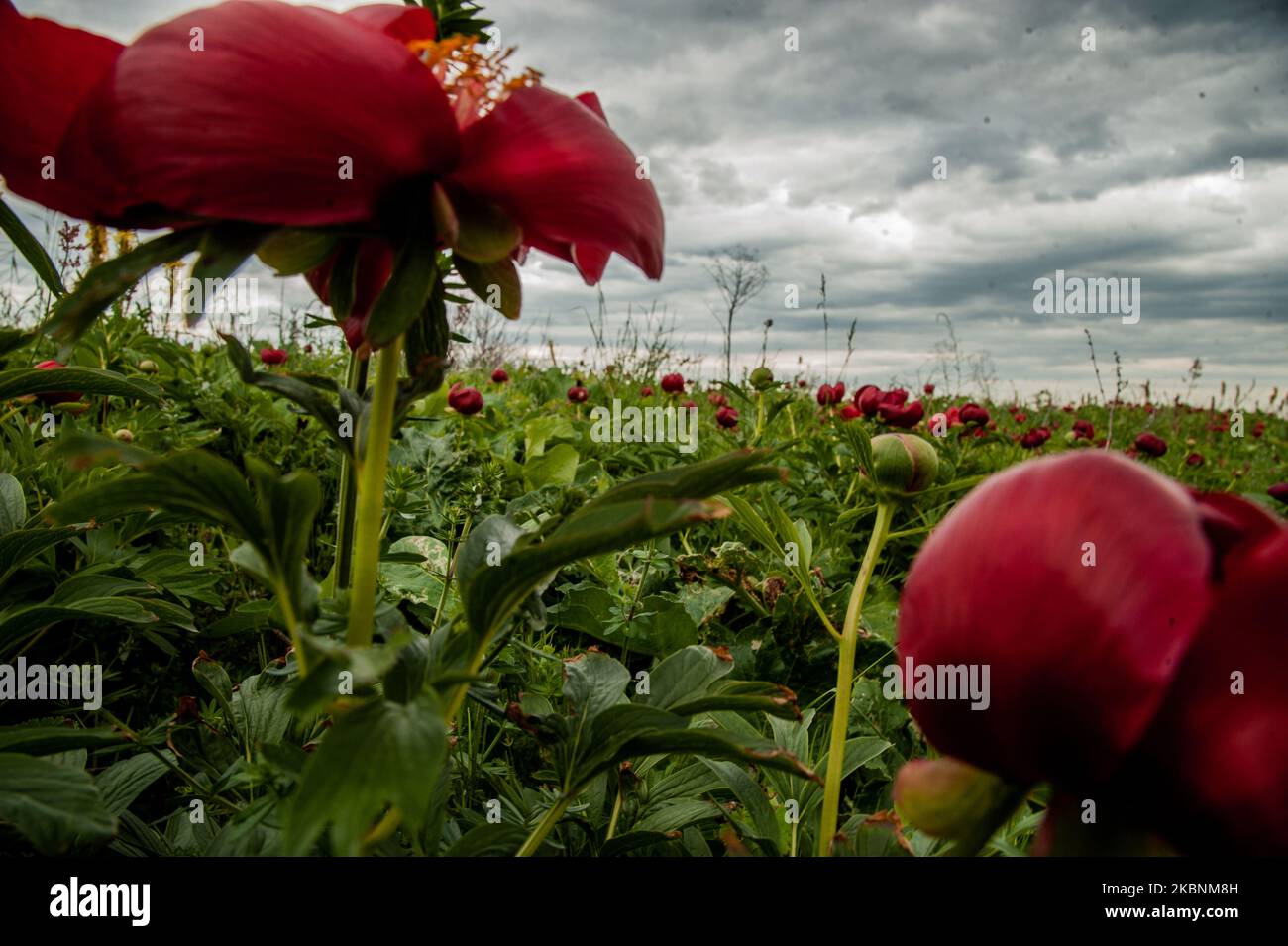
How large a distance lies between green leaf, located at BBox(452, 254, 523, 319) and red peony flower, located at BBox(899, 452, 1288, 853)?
40 cm

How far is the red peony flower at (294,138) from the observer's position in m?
0.45

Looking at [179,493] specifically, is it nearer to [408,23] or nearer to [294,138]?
[294,138]

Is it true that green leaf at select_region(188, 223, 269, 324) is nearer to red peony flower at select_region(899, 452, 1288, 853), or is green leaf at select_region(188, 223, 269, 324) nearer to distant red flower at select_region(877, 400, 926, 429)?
red peony flower at select_region(899, 452, 1288, 853)

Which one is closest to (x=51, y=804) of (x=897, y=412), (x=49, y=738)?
(x=49, y=738)

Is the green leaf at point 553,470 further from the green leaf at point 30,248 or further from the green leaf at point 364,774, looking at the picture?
the green leaf at point 364,774

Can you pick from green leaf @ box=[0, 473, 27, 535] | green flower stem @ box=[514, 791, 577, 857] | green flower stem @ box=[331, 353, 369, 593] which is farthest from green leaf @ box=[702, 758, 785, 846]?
green leaf @ box=[0, 473, 27, 535]

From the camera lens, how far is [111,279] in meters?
0.49

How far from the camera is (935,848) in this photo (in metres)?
0.99

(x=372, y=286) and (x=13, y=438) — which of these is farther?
(x=13, y=438)

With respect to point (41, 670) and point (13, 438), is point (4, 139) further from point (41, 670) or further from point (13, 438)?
point (13, 438)

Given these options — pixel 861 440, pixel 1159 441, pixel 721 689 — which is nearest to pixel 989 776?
pixel 721 689

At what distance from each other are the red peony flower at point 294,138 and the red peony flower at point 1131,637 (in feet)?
1.00

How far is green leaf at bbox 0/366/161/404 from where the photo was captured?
0.91 m
